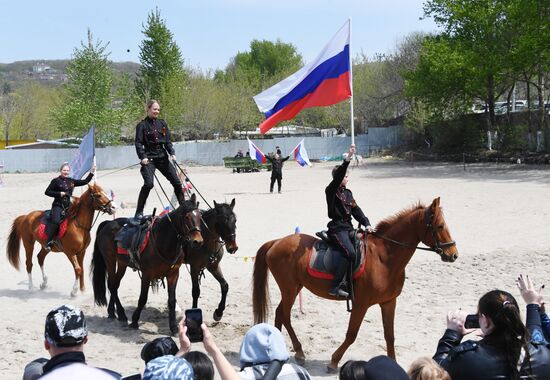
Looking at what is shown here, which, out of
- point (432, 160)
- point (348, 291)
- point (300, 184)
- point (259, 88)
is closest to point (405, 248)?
point (348, 291)

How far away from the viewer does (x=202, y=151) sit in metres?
57.7

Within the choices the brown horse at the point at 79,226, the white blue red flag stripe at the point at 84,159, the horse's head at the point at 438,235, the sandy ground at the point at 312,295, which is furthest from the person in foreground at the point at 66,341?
the white blue red flag stripe at the point at 84,159

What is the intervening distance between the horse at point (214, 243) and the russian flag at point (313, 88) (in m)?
2.89

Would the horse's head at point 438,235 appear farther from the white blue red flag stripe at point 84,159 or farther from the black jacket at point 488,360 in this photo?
the white blue red flag stripe at point 84,159

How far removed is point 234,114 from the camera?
247ft

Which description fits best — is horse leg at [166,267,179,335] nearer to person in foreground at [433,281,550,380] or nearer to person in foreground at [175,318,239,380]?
person in foreground at [175,318,239,380]

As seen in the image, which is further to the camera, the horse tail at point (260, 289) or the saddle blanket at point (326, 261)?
the horse tail at point (260, 289)

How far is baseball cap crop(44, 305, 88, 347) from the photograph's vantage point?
147 inches

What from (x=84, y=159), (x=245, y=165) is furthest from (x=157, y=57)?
(x=84, y=159)

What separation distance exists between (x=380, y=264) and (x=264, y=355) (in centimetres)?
460

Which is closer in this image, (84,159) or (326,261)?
(326,261)

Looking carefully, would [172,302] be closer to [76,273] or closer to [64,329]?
[76,273]

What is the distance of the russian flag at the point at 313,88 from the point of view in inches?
490

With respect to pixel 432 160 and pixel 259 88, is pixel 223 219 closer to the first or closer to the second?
pixel 432 160
